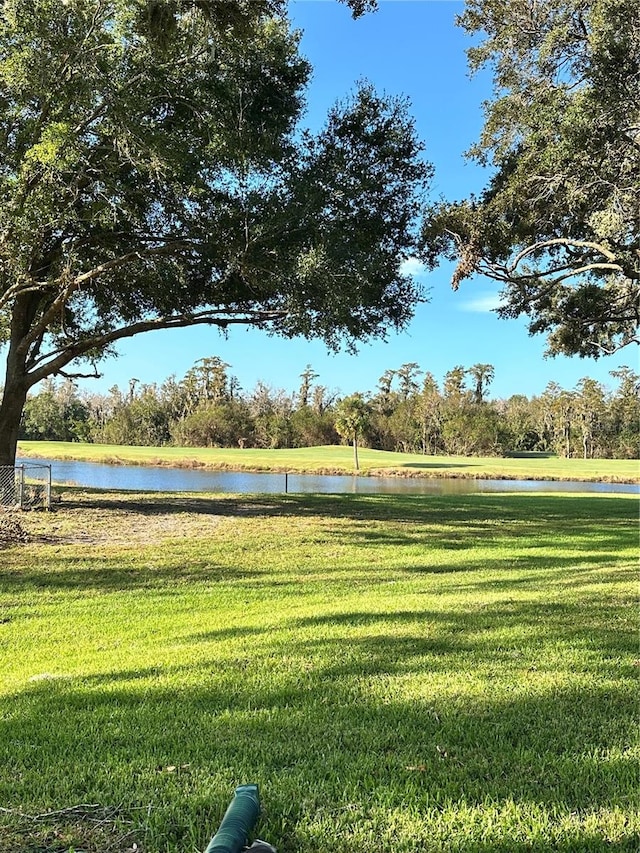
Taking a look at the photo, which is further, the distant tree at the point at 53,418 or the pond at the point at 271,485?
the distant tree at the point at 53,418

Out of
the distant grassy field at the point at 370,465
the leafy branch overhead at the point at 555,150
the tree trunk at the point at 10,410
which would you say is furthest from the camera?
the distant grassy field at the point at 370,465

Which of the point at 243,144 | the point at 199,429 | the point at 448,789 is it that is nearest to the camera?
the point at 448,789

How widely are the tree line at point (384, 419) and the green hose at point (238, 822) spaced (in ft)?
197

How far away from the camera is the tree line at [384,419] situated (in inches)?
2803

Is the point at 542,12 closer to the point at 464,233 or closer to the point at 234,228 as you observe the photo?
the point at 464,233

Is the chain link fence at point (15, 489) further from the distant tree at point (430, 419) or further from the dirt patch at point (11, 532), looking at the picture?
the distant tree at point (430, 419)

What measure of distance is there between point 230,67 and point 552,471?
40506 mm

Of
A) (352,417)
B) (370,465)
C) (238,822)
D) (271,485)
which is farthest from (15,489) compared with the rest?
(370,465)

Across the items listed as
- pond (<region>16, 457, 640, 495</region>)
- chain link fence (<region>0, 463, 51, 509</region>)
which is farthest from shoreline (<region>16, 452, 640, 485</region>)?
chain link fence (<region>0, 463, 51, 509</region>)

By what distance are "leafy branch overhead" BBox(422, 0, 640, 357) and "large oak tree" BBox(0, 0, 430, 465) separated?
5.77ft

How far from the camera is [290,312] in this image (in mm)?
11586

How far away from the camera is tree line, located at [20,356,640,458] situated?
234ft

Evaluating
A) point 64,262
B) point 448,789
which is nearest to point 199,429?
point 64,262

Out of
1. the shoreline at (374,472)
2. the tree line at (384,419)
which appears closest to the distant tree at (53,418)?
the tree line at (384,419)
